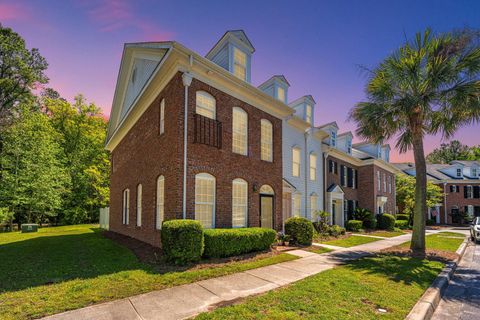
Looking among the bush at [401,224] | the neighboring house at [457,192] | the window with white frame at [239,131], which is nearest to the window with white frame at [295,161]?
the window with white frame at [239,131]

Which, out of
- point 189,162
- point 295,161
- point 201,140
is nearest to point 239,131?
point 201,140

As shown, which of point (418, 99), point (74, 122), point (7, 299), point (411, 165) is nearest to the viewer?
point (7, 299)

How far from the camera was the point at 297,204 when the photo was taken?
646 inches

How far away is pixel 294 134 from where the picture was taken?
1650 cm

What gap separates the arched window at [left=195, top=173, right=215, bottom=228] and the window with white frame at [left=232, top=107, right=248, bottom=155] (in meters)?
2.04

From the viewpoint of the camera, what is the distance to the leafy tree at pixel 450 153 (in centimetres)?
6306

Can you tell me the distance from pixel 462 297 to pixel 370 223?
18.4 metres

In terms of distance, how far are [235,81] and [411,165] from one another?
148ft

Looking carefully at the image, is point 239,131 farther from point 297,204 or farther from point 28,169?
point 28,169

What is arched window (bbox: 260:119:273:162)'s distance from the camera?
12.9m

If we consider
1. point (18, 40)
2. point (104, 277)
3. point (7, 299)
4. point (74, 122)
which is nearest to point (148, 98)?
point (104, 277)

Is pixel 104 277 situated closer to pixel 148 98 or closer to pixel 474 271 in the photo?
pixel 148 98

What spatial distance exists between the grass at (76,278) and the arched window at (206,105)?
5563 mm

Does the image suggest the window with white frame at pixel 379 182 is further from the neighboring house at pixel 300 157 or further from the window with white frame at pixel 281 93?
the window with white frame at pixel 281 93
